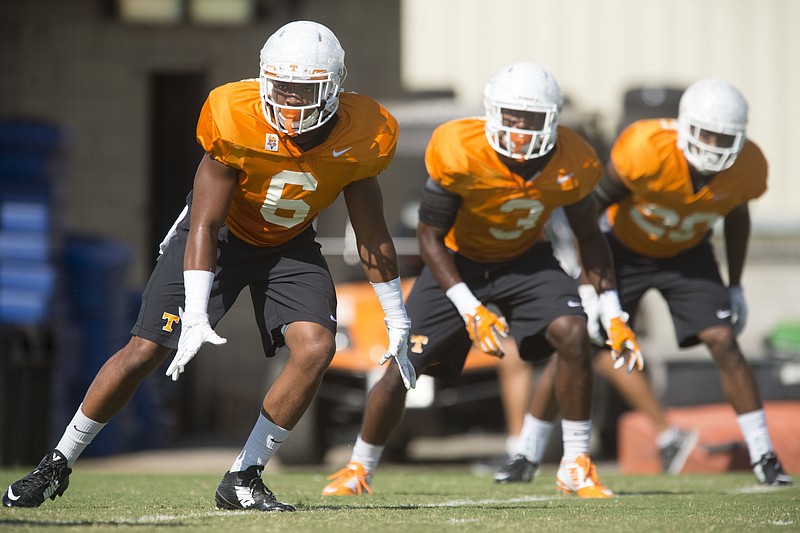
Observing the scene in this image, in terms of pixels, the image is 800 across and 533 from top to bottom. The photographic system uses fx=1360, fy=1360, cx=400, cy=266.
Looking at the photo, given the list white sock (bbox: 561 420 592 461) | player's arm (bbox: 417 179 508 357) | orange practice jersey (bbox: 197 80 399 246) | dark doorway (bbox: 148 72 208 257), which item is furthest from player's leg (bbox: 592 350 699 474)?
dark doorway (bbox: 148 72 208 257)

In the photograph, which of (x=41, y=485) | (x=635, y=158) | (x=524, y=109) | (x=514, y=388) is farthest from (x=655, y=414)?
Answer: (x=41, y=485)

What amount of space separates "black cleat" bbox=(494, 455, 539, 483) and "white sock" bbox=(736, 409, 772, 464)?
101 cm

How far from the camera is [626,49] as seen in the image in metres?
13.2

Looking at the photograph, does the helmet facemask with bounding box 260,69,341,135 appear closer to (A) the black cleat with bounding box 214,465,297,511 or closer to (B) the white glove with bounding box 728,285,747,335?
(A) the black cleat with bounding box 214,465,297,511

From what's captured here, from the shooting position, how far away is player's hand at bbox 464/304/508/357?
5.59 metres

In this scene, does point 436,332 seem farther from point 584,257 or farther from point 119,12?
point 119,12

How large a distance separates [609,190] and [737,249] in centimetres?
79

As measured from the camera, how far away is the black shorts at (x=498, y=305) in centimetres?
580

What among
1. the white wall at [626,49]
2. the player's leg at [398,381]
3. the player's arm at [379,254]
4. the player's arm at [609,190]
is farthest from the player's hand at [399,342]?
the white wall at [626,49]

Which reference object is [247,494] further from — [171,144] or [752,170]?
[171,144]

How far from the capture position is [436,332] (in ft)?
19.2

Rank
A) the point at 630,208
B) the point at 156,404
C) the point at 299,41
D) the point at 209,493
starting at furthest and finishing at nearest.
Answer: the point at 156,404 → the point at 630,208 → the point at 209,493 → the point at 299,41

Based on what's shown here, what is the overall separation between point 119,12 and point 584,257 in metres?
8.31

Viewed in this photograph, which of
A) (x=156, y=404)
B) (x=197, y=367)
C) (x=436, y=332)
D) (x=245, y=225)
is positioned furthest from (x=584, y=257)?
(x=197, y=367)
